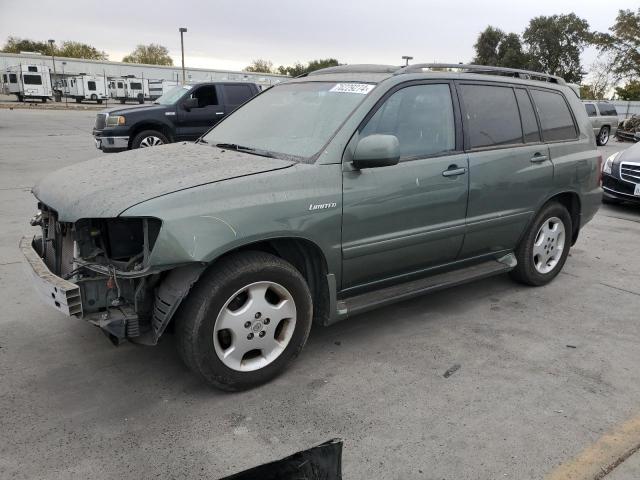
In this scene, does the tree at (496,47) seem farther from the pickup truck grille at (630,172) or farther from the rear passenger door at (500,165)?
the rear passenger door at (500,165)

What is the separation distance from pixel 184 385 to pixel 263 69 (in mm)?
94137

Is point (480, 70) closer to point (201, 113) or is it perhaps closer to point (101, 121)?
point (201, 113)

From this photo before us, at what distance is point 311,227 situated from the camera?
3197mm

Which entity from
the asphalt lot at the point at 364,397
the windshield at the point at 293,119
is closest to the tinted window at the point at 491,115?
the windshield at the point at 293,119

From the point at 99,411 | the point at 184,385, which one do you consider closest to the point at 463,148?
the point at 184,385

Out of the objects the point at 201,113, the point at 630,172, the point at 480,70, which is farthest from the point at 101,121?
the point at 630,172

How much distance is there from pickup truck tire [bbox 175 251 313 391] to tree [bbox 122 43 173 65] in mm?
92085

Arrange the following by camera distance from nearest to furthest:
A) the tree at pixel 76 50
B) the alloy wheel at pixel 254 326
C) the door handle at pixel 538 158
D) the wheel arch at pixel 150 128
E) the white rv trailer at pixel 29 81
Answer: the alloy wheel at pixel 254 326 < the door handle at pixel 538 158 < the wheel arch at pixel 150 128 < the white rv trailer at pixel 29 81 < the tree at pixel 76 50

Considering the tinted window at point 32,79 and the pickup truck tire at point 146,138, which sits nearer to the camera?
the pickup truck tire at point 146,138

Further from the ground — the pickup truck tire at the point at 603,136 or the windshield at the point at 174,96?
the windshield at the point at 174,96

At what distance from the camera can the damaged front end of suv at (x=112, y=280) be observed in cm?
278

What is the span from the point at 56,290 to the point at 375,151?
1.90 metres

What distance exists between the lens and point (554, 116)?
4859 mm

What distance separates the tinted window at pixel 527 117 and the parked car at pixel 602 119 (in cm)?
1836
